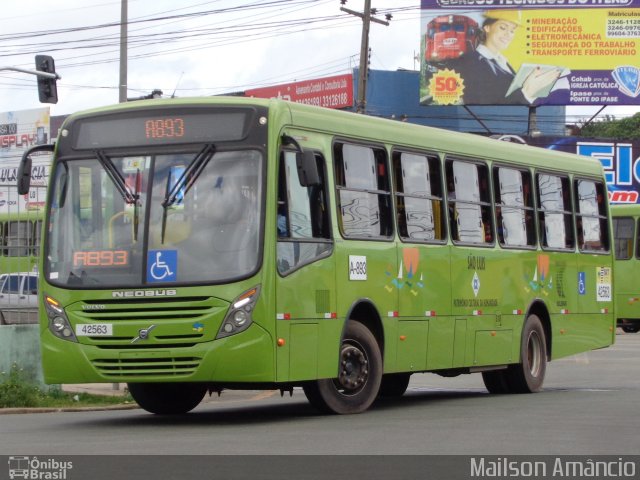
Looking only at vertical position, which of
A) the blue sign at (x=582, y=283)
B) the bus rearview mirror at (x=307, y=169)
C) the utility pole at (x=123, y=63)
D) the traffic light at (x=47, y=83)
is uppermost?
the traffic light at (x=47, y=83)

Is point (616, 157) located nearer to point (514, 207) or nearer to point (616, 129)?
point (616, 129)

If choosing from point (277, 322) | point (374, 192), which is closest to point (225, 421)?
point (277, 322)

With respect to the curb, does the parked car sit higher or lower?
higher

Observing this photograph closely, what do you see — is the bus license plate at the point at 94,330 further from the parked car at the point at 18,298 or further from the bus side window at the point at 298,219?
the parked car at the point at 18,298

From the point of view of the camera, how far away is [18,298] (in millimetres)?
19516

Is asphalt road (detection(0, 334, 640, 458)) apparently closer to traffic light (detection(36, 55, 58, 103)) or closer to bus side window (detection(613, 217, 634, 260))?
traffic light (detection(36, 55, 58, 103))

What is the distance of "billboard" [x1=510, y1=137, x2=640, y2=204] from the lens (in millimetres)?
60750

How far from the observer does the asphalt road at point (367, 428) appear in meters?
12.0

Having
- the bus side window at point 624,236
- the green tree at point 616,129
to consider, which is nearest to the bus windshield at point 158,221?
the bus side window at point 624,236

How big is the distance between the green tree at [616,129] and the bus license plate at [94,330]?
83.2 m

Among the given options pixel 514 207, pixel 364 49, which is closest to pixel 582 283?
pixel 514 207

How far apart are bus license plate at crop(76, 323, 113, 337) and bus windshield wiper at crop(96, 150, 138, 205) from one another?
1249 mm

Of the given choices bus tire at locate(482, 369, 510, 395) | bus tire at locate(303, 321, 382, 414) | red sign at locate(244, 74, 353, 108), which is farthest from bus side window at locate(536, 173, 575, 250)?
red sign at locate(244, 74, 353, 108)
